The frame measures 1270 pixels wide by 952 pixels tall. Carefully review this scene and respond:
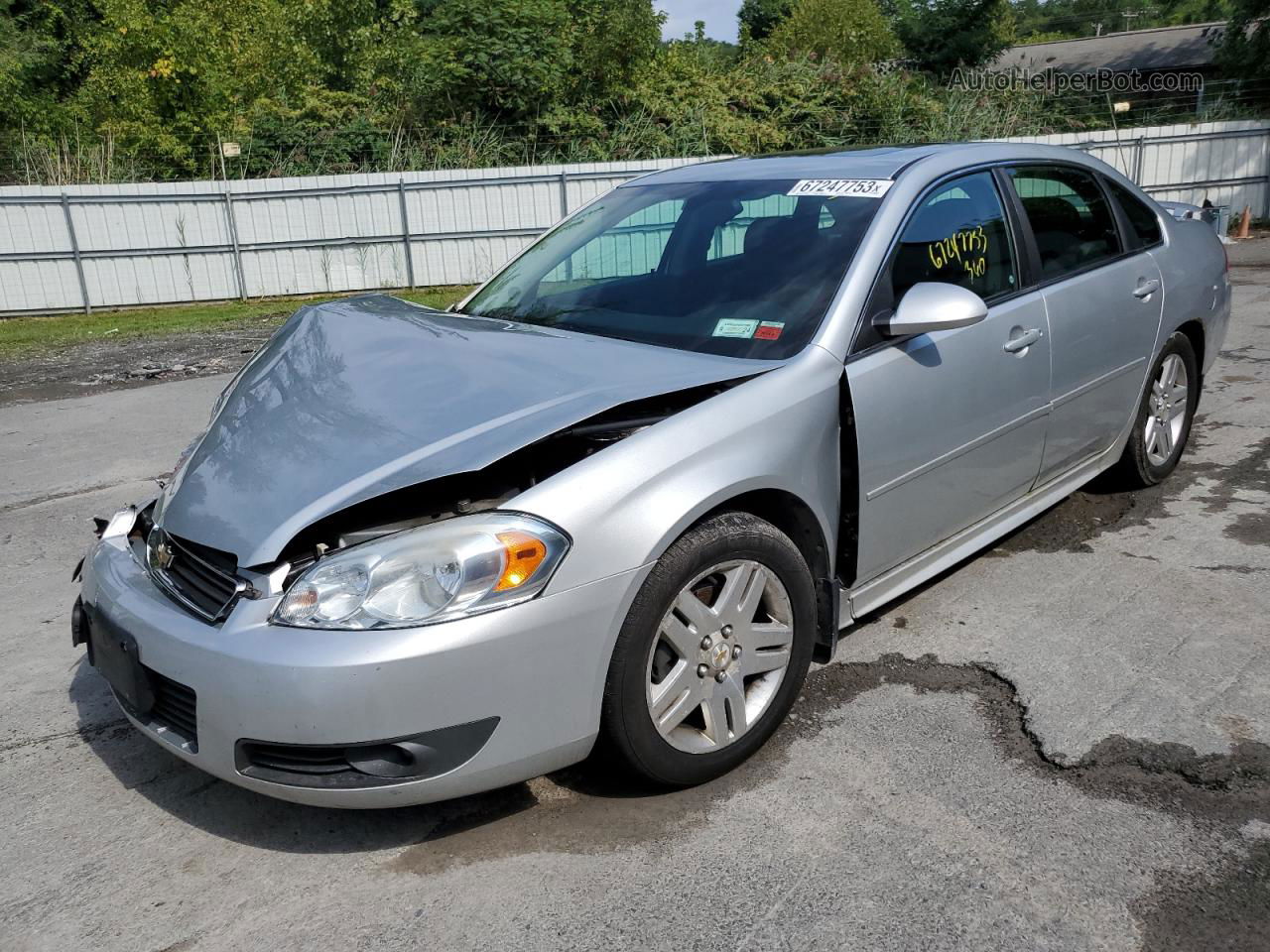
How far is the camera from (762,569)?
9.39 ft

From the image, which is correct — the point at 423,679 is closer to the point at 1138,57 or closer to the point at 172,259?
the point at 172,259

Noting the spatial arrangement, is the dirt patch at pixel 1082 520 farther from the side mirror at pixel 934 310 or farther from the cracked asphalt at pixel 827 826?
the side mirror at pixel 934 310

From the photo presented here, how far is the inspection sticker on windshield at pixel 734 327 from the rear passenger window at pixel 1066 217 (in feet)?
4.49

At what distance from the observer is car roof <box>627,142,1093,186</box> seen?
3.71 meters

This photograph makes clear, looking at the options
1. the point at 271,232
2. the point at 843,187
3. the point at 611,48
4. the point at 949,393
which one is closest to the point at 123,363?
the point at 271,232

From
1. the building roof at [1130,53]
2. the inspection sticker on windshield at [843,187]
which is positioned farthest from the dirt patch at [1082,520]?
the building roof at [1130,53]

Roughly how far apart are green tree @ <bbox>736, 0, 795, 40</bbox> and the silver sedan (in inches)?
2442

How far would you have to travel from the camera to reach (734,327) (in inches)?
129

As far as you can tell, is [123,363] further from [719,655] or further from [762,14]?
[762,14]

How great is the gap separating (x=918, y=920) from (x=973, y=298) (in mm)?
1755

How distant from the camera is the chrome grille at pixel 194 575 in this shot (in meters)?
2.56

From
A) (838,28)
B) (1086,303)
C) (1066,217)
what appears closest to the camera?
(1086,303)

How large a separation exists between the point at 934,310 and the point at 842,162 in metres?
0.98

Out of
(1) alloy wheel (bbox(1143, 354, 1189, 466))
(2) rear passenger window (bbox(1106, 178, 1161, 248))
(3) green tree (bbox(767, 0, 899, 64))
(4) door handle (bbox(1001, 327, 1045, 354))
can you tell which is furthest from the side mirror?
(3) green tree (bbox(767, 0, 899, 64))
